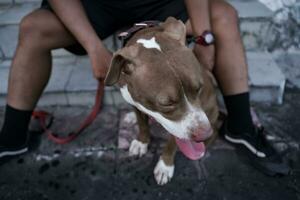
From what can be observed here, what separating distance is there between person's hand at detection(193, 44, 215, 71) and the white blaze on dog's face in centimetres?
36

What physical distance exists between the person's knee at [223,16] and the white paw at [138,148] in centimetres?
92

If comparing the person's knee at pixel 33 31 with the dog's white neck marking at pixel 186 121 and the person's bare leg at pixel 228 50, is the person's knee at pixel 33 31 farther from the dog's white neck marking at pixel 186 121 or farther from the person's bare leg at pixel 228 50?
the person's bare leg at pixel 228 50

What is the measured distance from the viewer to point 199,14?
2.28 meters

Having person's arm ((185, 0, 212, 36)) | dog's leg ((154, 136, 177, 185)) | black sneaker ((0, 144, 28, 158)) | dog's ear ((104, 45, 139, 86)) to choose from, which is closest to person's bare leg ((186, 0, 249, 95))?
person's arm ((185, 0, 212, 36))

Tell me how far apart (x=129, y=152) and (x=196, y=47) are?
878 mm

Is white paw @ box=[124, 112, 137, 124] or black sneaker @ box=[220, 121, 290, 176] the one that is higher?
black sneaker @ box=[220, 121, 290, 176]

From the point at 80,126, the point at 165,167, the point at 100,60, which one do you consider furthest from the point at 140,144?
the point at 100,60

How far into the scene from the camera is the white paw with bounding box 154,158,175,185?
8.03ft

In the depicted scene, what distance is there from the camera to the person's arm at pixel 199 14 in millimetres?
2279

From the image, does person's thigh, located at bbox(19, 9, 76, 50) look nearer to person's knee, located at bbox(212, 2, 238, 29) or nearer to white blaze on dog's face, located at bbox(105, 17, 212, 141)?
white blaze on dog's face, located at bbox(105, 17, 212, 141)

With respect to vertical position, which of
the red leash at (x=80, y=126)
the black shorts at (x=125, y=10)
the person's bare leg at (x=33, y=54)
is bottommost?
the red leash at (x=80, y=126)

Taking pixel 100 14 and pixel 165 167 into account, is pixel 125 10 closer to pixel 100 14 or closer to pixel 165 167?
pixel 100 14

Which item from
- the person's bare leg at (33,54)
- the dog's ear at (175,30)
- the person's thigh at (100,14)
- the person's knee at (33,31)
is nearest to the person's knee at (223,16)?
the dog's ear at (175,30)

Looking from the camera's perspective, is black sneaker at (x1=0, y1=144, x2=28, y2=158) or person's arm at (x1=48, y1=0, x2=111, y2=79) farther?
black sneaker at (x1=0, y1=144, x2=28, y2=158)
